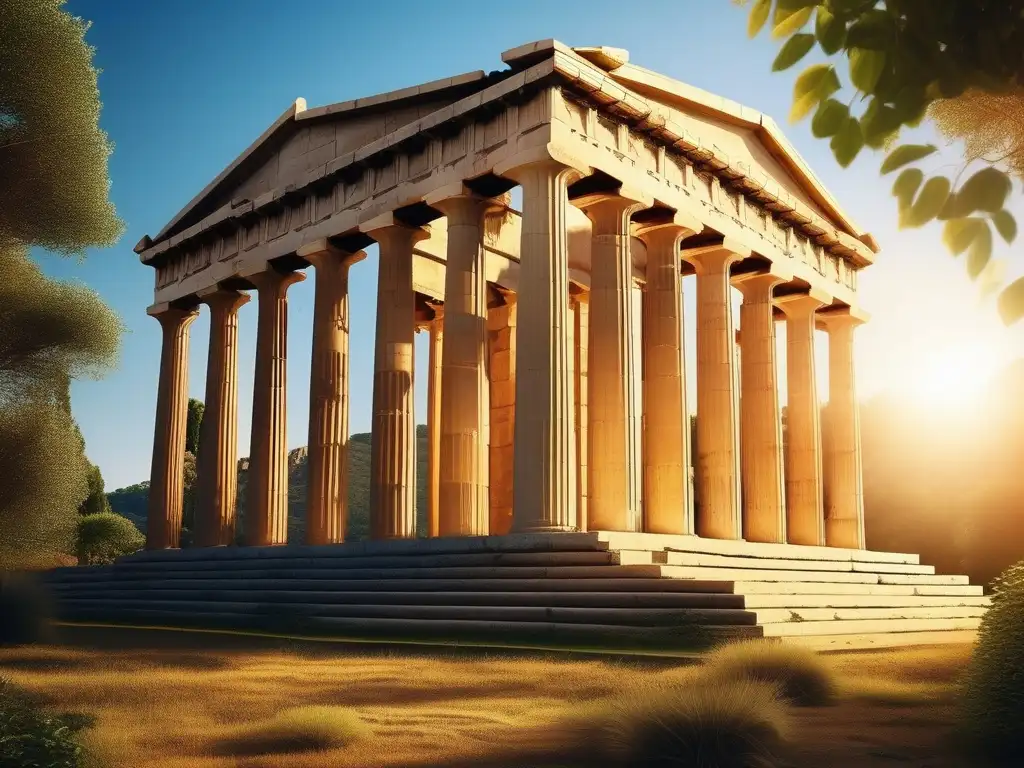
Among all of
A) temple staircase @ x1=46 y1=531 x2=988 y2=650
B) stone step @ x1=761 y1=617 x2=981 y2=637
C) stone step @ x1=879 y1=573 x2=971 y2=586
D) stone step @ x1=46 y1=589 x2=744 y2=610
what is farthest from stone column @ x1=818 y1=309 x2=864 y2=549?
stone step @ x1=46 y1=589 x2=744 y2=610

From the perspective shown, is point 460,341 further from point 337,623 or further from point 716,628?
point 716,628

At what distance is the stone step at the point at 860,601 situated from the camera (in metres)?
25.1

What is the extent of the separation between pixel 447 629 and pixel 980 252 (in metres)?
21.4

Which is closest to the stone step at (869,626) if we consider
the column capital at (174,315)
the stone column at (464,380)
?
the stone column at (464,380)

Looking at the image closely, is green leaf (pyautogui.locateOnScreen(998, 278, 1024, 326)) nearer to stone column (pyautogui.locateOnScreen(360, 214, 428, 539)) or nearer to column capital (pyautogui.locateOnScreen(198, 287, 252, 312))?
stone column (pyautogui.locateOnScreen(360, 214, 428, 539))

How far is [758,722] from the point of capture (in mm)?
11328

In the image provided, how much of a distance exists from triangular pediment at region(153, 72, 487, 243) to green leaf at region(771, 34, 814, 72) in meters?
29.4

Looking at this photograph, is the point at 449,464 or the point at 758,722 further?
the point at 449,464

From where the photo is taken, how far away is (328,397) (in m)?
40.7

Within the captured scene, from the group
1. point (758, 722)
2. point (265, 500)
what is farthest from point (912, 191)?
point (265, 500)

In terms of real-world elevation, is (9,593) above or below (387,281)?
below

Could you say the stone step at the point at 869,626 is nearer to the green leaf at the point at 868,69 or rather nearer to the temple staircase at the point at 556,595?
the temple staircase at the point at 556,595

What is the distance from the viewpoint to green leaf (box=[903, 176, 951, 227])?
6.54 meters

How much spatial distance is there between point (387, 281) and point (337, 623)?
14637 millimetres
